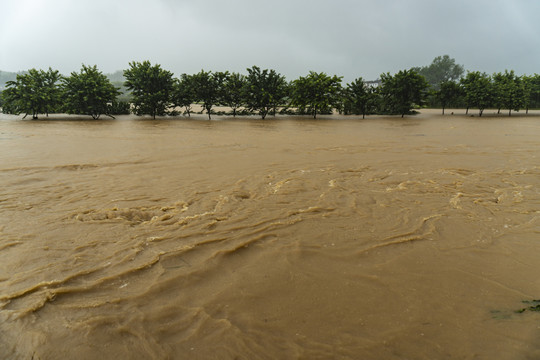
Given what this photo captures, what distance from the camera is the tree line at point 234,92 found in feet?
65.6

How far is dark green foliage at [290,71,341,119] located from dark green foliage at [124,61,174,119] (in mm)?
9927

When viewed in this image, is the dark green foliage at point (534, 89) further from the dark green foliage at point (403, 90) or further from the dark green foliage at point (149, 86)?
the dark green foliage at point (149, 86)

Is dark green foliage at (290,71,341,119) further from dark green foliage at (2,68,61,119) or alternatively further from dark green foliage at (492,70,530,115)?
dark green foliage at (2,68,61,119)

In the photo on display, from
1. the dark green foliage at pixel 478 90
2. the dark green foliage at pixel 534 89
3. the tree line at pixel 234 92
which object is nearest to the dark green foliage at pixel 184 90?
the tree line at pixel 234 92

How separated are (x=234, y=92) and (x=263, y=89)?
2424 mm

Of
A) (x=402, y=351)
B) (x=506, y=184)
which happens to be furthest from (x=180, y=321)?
(x=506, y=184)

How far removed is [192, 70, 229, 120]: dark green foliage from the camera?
2194 cm

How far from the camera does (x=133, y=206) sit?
4.21 m

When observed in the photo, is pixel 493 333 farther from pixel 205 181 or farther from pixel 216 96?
pixel 216 96

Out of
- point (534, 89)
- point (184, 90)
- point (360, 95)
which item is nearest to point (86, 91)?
point (184, 90)

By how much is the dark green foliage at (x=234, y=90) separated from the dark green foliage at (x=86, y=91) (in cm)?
802

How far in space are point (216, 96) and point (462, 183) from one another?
66.9 ft

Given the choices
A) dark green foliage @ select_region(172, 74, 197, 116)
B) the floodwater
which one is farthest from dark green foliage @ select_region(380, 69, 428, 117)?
the floodwater

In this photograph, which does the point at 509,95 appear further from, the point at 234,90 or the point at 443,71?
the point at 443,71
